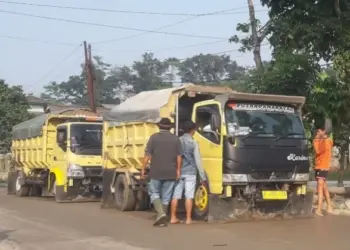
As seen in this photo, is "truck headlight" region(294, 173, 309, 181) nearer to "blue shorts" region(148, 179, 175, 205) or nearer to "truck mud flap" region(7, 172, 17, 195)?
"blue shorts" region(148, 179, 175, 205)

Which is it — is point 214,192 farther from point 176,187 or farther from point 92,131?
point 92,131

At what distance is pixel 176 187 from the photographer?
1171 cm

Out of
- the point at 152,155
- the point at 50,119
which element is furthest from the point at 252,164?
the point at 50,119

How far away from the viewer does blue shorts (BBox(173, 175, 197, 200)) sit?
38.3 ft

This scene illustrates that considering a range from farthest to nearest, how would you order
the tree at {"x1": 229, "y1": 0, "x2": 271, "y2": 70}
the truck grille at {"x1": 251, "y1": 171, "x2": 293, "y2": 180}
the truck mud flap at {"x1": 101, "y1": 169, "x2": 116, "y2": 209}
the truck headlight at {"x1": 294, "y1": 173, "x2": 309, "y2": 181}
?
the tree at {"x1": 229, "y1": 0, "x2": 271, "y2": 70}
the truck mud flap at {"x1": 101, "y1": 169, "x2": 116, "y2": 209}
the truck headlight at {"x1": 294, "y1": 173, "x2": 309, "y2": 181}
the truck grille at {"x1": 251, "y1": 171, "x2": 293, "y2": 180}

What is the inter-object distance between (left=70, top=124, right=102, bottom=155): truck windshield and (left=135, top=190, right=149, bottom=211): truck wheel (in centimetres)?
384

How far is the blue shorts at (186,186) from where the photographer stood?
11688mm

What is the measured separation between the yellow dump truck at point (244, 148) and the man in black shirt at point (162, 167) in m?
0.73

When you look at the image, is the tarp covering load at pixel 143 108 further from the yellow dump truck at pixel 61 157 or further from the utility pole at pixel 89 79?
the utility pole at pixel 89 79

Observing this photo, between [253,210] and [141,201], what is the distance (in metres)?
3.40

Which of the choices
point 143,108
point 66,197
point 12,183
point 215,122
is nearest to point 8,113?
point 12,183

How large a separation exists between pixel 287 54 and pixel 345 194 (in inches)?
162

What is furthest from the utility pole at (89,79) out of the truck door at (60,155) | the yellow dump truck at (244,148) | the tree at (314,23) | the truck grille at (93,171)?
the yellow dump truck at (244,148)

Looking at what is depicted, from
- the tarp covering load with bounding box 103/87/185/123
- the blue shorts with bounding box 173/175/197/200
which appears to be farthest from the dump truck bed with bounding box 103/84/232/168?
the blue shorts with bounding box 173/175/197/200
